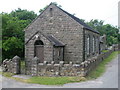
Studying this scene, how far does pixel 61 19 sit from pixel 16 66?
8144 mm

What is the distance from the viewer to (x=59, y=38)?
19.8 meters

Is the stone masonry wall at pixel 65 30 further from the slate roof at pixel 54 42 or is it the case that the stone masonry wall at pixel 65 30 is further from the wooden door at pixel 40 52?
the wooden door at pixel 40 52

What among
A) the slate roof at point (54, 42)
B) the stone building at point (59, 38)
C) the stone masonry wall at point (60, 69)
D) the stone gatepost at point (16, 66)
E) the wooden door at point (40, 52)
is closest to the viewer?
the stone masonry wall at point (60, 69)

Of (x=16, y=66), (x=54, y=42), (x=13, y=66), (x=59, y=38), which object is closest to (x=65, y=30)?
(x=59, y=38)

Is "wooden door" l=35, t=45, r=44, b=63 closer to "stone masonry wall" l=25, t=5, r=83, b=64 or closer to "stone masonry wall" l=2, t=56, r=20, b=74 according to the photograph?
"stone masonry wall" l=2, t=56, r=20, b=74

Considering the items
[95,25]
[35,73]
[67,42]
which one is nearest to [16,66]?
[35,73]

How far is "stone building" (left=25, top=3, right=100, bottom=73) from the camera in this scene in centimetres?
1738

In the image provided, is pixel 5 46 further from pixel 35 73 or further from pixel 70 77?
pixel 70 77

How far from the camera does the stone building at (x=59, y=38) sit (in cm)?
1738

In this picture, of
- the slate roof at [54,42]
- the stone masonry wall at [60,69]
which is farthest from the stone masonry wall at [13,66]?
the slate roof at [54,42]

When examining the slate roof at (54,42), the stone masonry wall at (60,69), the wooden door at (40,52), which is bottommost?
the stone masonry wall at (60,69)

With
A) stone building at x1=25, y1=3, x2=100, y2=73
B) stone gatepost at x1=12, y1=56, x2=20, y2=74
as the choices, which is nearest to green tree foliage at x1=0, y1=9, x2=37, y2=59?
stone building at x1=25, y1=3, x2=100, y2=73

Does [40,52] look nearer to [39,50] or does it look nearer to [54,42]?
[39,50]

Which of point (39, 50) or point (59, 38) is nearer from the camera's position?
point (39, 50)
